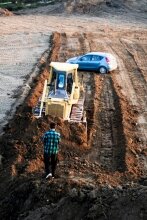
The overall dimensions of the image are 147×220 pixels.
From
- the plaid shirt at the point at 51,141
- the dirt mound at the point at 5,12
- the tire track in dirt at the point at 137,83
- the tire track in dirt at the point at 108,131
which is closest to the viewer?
the plaid shirt at the point at 51,141

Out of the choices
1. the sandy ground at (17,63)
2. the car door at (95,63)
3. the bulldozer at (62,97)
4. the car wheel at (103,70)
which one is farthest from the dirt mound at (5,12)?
the bulldozer at (62,97)

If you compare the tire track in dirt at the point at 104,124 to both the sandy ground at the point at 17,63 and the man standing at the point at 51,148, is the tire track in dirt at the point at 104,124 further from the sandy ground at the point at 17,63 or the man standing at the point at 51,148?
the sandy ground at the point at 17,63

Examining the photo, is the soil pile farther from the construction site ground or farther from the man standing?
the man standing

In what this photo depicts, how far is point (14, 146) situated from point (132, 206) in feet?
24.4

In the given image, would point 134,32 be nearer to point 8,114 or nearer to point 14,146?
point 8,114

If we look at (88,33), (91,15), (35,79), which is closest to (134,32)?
(88,33)

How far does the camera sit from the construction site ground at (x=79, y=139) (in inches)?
538

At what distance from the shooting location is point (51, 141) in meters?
16.0

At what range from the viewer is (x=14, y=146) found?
1947cm

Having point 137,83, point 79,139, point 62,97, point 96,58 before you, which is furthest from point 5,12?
point 79,139

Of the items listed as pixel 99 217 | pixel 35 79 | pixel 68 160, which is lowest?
pixel 99 217

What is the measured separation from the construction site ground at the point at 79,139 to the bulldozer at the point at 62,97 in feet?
1.44

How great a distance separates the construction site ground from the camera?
44.9ft

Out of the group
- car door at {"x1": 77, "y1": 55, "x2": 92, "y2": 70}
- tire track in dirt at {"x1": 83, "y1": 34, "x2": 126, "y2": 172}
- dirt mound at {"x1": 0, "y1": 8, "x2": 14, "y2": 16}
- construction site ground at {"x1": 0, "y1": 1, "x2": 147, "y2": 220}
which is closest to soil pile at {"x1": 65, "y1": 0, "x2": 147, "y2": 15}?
dirt mound at {"x1": 0, "y1": 8, "x2": 14, "y2": 16}
